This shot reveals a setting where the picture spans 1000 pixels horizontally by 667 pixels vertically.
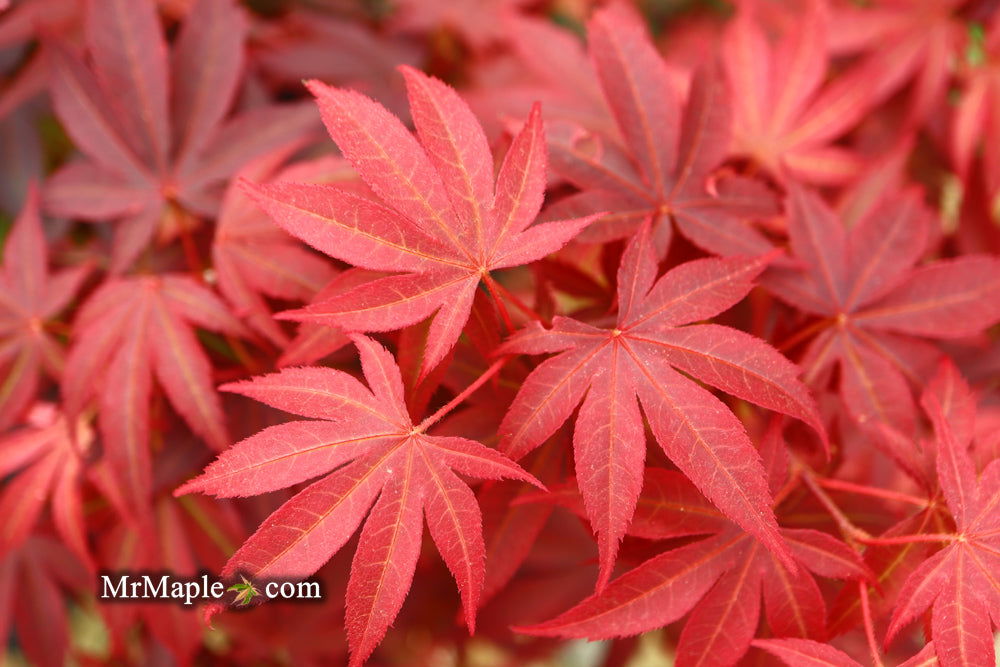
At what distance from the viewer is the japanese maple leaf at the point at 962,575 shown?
59 centimetres

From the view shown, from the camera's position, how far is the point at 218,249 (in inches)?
33.2

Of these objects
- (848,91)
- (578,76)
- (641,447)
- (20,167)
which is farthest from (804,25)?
(20,167)

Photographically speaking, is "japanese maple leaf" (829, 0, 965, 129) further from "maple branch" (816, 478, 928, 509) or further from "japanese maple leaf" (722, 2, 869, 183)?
"maple branch" (816, 478, 928, 509)

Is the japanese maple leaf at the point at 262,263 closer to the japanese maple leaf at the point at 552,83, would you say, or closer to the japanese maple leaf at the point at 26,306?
the japanese maple leaf at the point at 26,306

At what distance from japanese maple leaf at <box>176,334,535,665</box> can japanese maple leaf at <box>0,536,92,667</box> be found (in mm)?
670

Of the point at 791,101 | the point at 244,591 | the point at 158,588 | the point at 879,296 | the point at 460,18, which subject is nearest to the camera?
the point at 244,591

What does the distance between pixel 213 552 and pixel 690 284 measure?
77cm

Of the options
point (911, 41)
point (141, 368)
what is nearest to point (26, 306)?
point (141, 368)

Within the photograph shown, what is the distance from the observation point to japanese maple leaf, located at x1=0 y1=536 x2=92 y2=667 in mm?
1060

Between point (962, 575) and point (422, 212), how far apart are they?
0.57 metres

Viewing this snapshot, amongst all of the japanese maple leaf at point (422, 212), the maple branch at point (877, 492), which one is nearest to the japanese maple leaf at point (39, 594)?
the japanese maple leaf at point (422, 212)

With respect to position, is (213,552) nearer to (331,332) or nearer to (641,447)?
(331,332)

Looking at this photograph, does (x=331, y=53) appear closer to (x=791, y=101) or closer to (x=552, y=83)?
(x=552, y=83)

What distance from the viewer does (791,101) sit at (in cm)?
106
